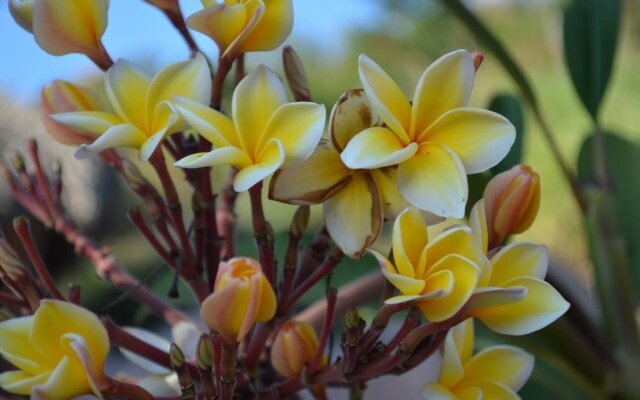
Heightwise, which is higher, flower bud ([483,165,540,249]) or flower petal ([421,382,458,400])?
flower bud ([483,165,540,249])

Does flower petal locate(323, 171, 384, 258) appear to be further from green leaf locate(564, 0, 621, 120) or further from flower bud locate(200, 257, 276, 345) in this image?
green leaf locate(564, 0, 621, 120)

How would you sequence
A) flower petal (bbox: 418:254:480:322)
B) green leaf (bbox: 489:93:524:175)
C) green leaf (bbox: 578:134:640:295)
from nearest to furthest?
1. flower petal (bbox: 418:254:480:322)
2. green leaf (bbox: 489:93:524:175)
3. green leaf (bbox: 578:134:640:295)

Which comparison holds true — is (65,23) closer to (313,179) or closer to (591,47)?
(313,179)

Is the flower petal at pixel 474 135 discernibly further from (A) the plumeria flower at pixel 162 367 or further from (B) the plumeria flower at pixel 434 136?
(A) the plumeria flower at pixel 162 367

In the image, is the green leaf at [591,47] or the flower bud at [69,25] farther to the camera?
the green leaf at [591,47]

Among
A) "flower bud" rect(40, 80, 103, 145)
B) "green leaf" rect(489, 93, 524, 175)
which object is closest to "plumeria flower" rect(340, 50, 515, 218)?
"flower bud" rect(40, 80, 103, 145)

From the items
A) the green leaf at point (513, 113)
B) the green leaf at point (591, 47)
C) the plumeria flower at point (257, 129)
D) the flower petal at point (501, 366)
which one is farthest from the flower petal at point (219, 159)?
the green leaf at point (591, 47)

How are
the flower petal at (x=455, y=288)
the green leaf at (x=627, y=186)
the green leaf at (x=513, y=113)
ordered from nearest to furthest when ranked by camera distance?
the flower petal at (x=455, y=288), the green leaf at (x=513, y=113), the green leaf at (x=627, y=186)
